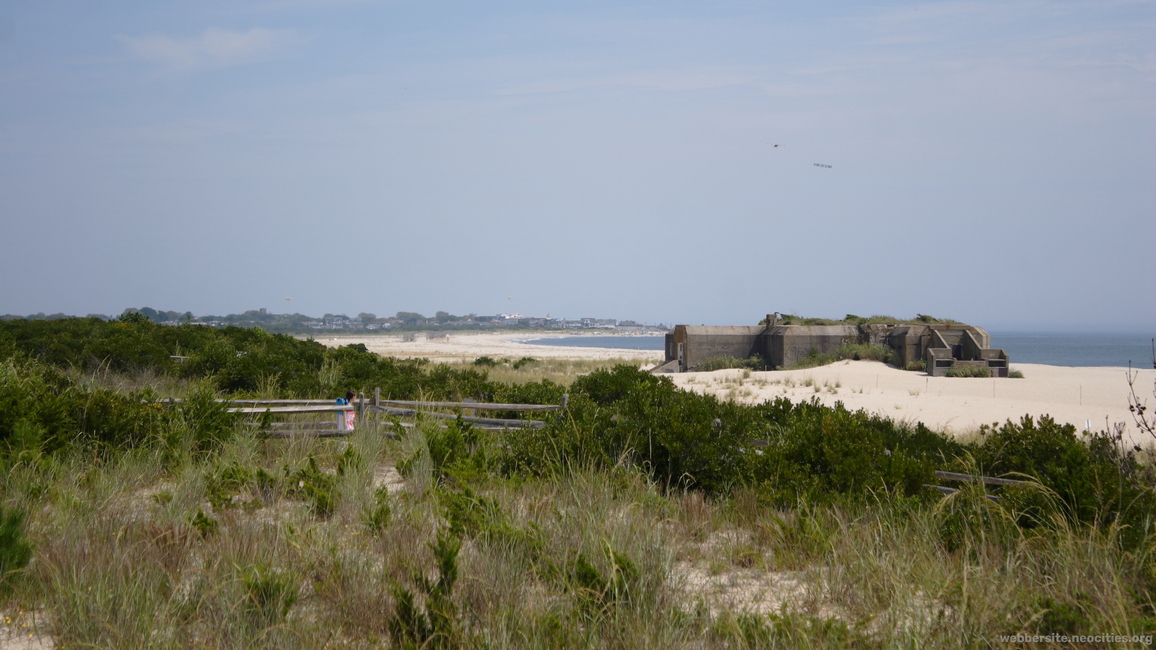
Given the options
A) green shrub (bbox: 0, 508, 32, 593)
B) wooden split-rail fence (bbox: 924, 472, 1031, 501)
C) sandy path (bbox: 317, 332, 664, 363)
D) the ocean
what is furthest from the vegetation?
sandy path (bbox: 317, 332, 664, 363)

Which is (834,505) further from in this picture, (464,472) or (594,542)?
(464,472)

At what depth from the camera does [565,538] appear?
428 centimetres

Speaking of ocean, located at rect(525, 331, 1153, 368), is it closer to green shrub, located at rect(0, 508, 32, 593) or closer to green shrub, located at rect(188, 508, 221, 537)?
green shrub, located at rect(188, 508, 221, 537)

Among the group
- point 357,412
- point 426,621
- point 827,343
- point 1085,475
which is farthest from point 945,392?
point 426,621

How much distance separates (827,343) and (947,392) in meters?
8.94

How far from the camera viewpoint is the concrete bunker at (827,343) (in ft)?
89.1

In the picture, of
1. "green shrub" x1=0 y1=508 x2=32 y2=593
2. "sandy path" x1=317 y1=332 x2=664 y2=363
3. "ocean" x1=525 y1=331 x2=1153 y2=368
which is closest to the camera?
"green shrub" x1=0 y1=508 x2=32 y2=593

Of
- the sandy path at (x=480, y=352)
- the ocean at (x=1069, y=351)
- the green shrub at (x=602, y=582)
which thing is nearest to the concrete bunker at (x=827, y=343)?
the ocean at (x=1069, y=351)

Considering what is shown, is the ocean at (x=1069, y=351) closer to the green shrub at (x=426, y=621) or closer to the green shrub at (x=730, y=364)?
the green shrub at (x=730, y=364)

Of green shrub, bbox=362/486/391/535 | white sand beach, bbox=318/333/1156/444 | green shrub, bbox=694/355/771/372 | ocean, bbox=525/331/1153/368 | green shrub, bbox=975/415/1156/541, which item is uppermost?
green shrub, bbox=975/415/1156/541

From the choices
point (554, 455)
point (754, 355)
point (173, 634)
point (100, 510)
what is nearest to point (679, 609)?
point (173, 634)

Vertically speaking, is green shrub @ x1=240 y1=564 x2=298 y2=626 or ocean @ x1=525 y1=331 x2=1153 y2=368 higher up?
green shrub @ x1=240 y1=564 x2=298 y2=626

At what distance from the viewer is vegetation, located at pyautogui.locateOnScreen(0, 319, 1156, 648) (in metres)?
3.39

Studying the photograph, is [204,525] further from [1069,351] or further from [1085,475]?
[1069,351]
